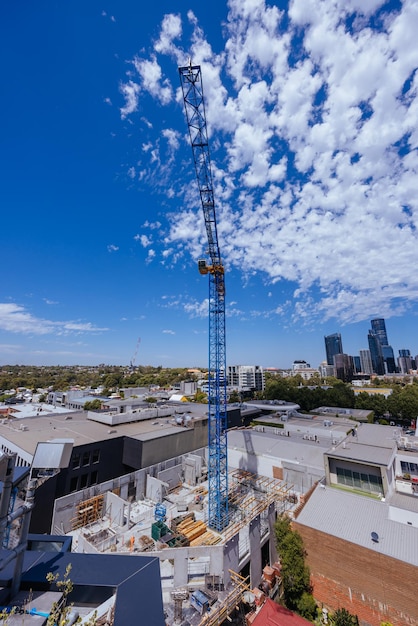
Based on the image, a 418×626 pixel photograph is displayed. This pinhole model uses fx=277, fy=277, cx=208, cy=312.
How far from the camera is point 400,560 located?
15234mm

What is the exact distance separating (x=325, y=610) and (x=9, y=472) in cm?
2201

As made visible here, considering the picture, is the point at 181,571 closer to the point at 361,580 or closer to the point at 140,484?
the point at 361,580

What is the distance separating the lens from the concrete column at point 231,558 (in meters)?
17.6

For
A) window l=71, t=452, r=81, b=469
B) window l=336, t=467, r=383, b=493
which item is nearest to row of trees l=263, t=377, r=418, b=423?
window l=336, t=467, r=383, b=493

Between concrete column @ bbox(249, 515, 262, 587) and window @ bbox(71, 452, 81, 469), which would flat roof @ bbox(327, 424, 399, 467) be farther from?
window @ bbox(71, 452, 81, 469)

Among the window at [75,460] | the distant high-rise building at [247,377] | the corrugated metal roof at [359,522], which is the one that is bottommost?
the corrugated metal roof at [359,522]

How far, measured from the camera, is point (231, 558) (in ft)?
59.8

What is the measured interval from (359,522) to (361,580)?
2930 mm

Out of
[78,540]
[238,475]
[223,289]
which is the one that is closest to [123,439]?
[78,540]

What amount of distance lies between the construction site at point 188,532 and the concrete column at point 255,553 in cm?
6

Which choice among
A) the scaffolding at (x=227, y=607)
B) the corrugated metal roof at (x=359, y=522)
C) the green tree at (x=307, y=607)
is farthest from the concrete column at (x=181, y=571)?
the corrugated metal roof at (x=359, y=522)

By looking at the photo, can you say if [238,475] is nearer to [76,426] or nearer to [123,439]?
[123,439]

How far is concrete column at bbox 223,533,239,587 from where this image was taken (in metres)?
17.6

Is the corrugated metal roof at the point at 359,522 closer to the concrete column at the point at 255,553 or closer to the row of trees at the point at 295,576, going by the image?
the row of trees at the point at 295,576
